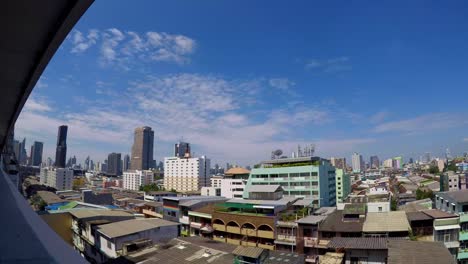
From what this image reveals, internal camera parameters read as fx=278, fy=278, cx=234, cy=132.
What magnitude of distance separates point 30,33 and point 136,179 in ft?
397

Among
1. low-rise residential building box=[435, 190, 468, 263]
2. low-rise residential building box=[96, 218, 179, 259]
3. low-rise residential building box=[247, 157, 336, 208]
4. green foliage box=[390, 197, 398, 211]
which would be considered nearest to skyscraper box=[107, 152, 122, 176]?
low-rise residential building box=[247, 157, 336, 208]

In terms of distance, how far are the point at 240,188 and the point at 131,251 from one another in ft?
138

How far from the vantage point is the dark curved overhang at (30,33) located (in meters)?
2.37

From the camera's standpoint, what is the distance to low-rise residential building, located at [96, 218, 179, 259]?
20.3 meters

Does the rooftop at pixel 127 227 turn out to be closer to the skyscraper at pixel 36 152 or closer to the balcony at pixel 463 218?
the balcony at pixel 463 218

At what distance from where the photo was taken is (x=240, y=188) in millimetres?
60719

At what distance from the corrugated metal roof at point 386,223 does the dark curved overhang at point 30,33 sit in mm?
22547

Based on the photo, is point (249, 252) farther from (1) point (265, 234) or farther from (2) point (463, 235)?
(2) point (463, 235)

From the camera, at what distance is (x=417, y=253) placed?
14672 mm

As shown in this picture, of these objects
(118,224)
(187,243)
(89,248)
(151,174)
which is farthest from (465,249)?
(151,174)

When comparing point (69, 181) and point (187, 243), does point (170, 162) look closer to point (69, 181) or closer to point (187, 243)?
point (69, 181)

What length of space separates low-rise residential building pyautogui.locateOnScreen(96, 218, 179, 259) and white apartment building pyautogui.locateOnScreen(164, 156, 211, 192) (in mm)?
71337

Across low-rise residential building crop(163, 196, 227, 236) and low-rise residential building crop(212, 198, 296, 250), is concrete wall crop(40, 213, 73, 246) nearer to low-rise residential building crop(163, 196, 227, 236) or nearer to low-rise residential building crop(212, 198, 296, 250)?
low-rise residential building crop(163, 196, 227, 236)

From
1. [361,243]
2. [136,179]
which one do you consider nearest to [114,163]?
[136,179]
